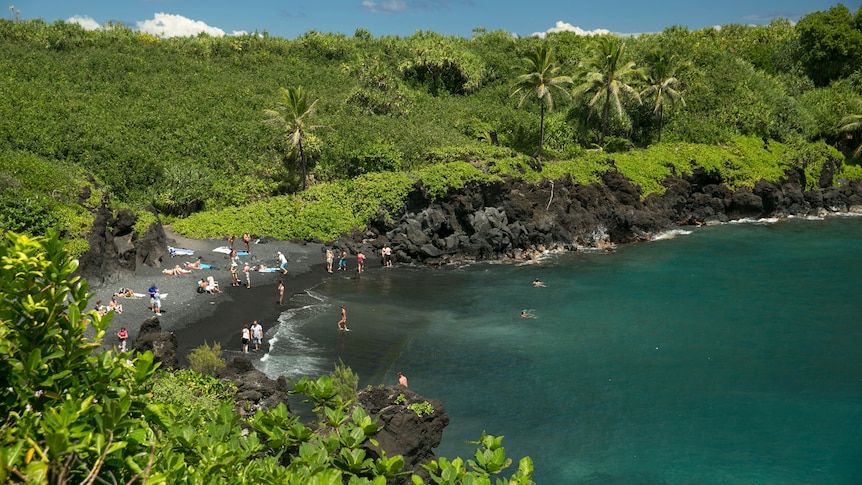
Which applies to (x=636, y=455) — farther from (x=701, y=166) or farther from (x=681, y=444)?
(x=701, y=166)

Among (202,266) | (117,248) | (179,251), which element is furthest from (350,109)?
(117,248)

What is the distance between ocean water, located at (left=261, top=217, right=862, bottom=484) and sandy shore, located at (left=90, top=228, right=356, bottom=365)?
183 cm

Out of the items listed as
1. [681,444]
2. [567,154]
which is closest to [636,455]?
[681,444]

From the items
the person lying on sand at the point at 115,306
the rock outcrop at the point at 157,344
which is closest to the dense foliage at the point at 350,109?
the person lying on sand at the point at 115,306

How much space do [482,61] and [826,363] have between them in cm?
5798

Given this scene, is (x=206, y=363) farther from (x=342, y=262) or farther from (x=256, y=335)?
(x=342, y=262)

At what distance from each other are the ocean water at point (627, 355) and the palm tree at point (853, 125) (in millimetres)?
23420

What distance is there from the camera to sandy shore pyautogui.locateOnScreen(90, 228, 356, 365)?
3234cm

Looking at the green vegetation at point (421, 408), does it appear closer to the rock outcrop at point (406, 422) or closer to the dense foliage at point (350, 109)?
the rock outcrop at point (406, 422)

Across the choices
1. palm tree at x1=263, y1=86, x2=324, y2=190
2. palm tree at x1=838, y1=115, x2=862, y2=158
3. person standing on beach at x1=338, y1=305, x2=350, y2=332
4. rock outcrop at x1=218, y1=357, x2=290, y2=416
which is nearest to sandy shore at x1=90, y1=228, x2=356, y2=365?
person standing on beach at x1=338, y1=305, x2=350, y2=332

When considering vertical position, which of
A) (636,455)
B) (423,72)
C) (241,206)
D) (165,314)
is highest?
(423,72)

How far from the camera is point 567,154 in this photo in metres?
60.3

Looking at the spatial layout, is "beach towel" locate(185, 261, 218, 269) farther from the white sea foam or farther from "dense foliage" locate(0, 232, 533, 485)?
"dense foliage" locate(0, 232, 533, 485)

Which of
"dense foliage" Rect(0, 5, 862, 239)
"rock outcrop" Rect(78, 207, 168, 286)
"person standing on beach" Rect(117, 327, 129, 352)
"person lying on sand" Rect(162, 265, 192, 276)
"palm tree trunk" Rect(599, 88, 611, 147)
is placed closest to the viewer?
"person standing on beach" Rect(117, 327, 129, 352)
